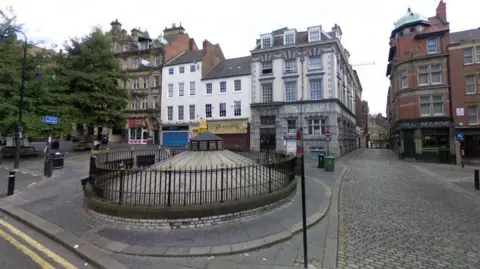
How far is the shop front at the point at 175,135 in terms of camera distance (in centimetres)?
3353

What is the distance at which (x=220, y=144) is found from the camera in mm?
9633

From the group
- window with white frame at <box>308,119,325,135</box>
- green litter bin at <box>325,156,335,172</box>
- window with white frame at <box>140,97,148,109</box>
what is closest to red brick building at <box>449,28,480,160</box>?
window with white frame at <box>308,119,325,135</box>

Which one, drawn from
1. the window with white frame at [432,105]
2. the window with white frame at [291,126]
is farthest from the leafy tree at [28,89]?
the window with white frame at [432,105]

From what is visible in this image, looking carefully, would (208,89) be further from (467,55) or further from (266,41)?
(467,55)

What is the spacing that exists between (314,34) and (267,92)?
28.3 feet

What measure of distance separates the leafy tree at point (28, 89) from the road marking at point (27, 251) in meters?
14.3

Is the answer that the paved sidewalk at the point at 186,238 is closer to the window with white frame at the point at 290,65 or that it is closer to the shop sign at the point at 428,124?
the shop sign at the point at 428,124

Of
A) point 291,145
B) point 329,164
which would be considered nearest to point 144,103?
point 291,145

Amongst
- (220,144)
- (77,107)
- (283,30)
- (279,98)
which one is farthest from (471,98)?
(77,107)

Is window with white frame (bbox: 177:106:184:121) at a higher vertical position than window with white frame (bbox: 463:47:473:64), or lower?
lower

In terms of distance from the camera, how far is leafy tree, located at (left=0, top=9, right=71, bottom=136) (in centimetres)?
1606

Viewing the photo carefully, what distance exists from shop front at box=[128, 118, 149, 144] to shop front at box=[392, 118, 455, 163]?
117 ft

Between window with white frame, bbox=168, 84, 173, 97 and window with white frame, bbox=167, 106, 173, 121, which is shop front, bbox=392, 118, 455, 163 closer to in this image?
window with white frame, bbox=167, 106, 173, 121

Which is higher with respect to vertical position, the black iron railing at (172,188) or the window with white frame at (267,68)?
the window with white frame at (267,68)
